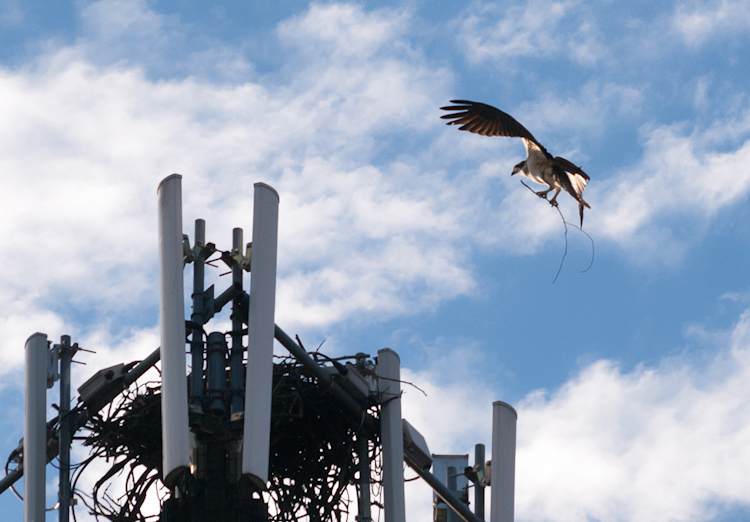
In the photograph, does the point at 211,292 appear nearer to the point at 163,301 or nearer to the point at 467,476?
the point at 163,301

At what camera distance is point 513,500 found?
1080cm

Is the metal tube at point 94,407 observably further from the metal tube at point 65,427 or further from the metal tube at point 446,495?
the metal tube at point 446,495

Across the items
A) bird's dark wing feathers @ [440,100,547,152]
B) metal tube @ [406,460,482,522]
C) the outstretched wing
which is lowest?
Result: metal tube @ [406,460,482,522]

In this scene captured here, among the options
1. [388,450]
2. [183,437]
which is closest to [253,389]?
[183,437]

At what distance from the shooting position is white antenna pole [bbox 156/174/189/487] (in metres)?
9.16

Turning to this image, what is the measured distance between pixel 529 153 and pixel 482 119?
22.9 inches

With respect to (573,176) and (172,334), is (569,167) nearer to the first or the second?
(573,176)

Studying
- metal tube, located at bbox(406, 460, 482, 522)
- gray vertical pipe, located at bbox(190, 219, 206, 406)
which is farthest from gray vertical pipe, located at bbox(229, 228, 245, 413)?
metal tube, located at bbox(406, 460, 482, 522)

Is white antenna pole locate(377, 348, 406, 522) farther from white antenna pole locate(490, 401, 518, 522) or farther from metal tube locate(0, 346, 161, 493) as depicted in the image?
metal tube locate(0, 346, 161, 493)

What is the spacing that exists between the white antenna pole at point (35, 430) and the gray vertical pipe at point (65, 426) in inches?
7.6

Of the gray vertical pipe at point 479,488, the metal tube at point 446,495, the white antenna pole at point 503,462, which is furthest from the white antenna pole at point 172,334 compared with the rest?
the gray vertical pipe at point 479,488

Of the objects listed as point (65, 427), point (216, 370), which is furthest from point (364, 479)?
point (65, 427)

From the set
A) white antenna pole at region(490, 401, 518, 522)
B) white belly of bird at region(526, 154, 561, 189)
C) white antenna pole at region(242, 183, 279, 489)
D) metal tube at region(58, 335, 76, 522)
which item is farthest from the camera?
white belly of bird at region(526, 154, 561, 189)

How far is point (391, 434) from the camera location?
10.7 m
